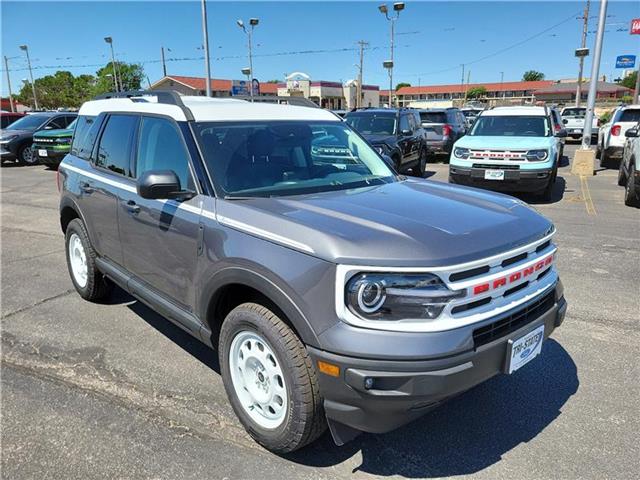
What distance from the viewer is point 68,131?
1590 cm

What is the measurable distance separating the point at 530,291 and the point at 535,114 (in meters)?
9.67

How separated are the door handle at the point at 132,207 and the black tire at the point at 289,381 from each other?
138 cm

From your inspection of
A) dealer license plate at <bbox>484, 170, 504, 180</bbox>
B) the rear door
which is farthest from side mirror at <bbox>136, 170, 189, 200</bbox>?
dealer license plate at <bbox>484, 170, 504, 180</bbox>

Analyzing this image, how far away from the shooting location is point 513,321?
2514 mm

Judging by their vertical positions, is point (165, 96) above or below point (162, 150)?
above

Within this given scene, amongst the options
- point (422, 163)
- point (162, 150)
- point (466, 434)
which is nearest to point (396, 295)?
point (466, 434)

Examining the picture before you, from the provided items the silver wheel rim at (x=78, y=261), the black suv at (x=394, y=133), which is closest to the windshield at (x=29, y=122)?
the black suv at (x=394, y=133)

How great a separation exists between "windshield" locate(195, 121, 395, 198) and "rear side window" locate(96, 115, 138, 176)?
3.29ft

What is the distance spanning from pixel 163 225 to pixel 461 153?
7.92 m

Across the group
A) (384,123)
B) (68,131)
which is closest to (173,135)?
(384,123)

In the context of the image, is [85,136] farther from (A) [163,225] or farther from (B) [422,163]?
(B) [422,163]

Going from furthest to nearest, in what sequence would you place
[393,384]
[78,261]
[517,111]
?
[517,111] → [78,261] → [393,384]

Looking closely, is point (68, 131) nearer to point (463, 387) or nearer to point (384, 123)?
point (384, 123)

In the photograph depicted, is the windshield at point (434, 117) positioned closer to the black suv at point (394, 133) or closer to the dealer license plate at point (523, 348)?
the black suv at point (394, 133)
